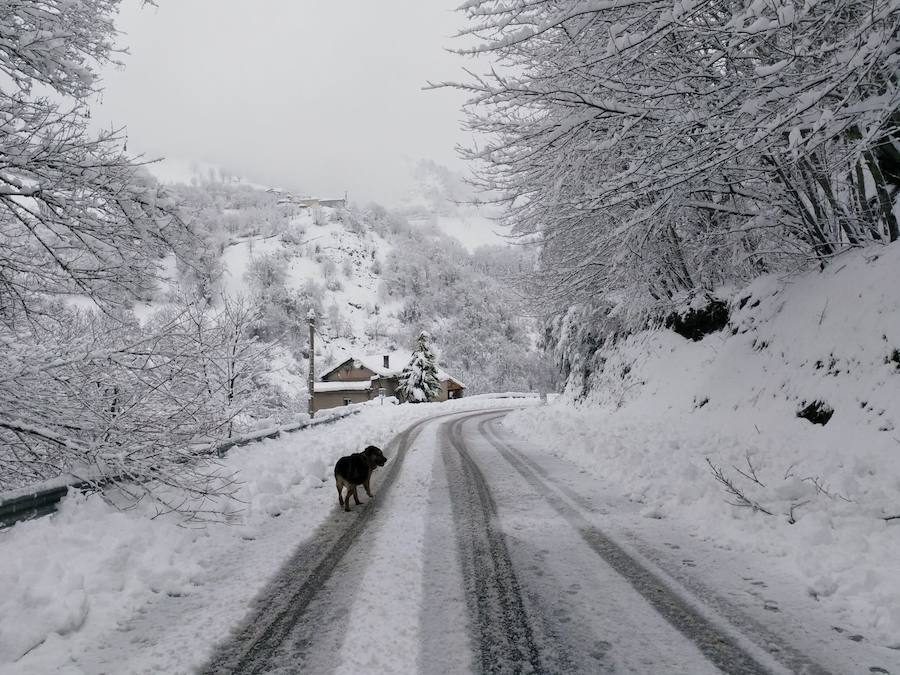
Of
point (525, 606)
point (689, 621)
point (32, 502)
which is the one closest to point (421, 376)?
point (32, 502)

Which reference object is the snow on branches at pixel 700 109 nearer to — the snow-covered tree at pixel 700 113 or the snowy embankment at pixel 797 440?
the snow-covered tree at pixel 700 113

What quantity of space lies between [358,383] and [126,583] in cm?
6082

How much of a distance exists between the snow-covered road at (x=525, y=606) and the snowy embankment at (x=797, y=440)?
1.82 feet

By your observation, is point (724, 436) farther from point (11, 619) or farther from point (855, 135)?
point (11, 619)

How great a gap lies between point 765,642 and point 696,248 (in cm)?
1088

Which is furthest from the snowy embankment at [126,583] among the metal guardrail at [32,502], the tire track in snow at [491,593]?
the tire track in snow at [491,593]

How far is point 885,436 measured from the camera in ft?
18.9

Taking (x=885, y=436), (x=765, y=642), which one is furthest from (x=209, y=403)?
(x=885, y=436)

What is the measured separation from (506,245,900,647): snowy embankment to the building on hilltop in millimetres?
51417

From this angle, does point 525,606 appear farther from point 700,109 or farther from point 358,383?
point 358,383

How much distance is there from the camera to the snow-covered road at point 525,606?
321cm

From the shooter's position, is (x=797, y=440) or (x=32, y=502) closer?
(x=32, y=502)

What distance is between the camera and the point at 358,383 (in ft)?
211

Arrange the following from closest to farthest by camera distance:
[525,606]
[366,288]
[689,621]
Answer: [689,621]
[525,606]
[366,288]
